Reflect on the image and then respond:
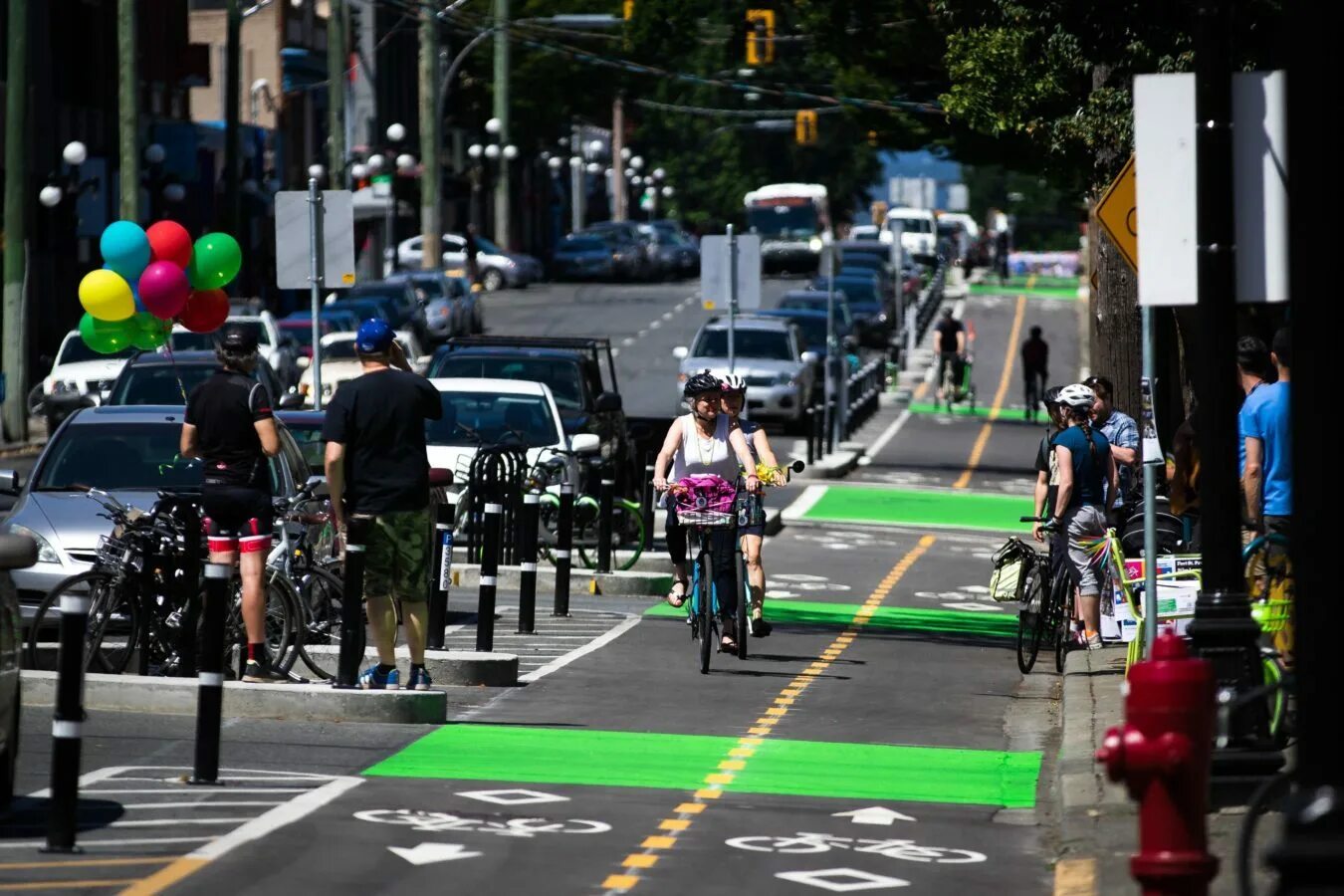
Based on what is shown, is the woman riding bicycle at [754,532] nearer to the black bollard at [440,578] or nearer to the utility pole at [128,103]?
the black bollard at [440,578]

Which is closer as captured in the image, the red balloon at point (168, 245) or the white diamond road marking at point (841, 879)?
the white diamond road marking at point (841, 879)

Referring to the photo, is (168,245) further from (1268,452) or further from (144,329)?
(1268,452)

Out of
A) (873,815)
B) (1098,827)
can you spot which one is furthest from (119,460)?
(1098,827)

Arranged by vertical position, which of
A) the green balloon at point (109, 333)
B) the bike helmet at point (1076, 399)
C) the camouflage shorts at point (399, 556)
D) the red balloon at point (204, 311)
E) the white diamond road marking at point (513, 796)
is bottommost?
the white diamond road marking at point (513, 796)

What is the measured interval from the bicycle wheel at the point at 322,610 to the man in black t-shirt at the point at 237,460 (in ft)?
1.63

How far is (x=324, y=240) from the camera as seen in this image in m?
23.4

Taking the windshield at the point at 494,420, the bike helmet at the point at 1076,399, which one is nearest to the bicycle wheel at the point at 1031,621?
the bike helmet at the point at 1076,399

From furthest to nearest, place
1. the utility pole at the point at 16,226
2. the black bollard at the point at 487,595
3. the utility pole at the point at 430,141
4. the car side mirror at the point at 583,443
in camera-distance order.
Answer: the utility pole at the point at 430,141 → the utility pole at the point at 16,226 → the car side mirror at the point at 583,443 → the black bollard at the point at 487,595

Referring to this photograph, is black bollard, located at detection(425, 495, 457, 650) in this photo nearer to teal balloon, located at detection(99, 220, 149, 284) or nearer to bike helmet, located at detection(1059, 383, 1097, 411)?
bike helmet, located at detection(1059, 383, 1097, 411)

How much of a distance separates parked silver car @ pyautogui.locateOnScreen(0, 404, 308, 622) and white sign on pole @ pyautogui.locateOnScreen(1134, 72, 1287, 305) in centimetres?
728

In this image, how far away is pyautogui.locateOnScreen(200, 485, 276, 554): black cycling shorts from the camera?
538 inches

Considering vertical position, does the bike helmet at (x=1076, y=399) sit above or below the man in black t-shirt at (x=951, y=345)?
below

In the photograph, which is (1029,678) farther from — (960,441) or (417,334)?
(417,334)

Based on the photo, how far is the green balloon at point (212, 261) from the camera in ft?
67.7
